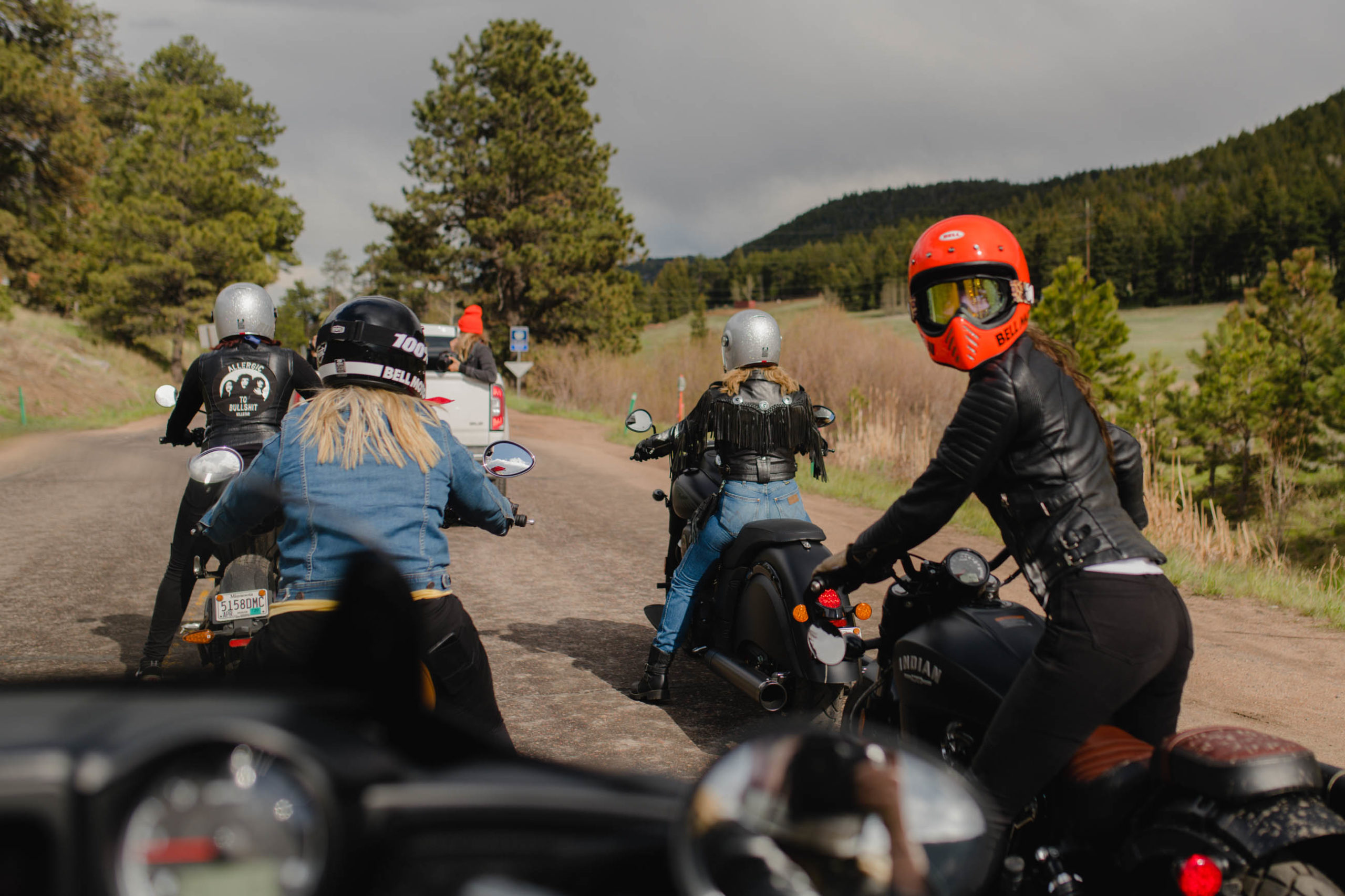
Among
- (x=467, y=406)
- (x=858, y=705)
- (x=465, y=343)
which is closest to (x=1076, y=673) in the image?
(x=858, y=705)

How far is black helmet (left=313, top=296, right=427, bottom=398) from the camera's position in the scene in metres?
2.78

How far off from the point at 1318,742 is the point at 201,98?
69604 mm

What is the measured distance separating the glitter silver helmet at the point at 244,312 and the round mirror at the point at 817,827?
5.05m

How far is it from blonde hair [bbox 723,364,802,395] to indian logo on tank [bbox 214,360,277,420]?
2493mm

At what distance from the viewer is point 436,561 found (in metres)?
2.74

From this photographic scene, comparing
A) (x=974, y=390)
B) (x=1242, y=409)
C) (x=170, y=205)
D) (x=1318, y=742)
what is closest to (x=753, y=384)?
(x=974, y=390)

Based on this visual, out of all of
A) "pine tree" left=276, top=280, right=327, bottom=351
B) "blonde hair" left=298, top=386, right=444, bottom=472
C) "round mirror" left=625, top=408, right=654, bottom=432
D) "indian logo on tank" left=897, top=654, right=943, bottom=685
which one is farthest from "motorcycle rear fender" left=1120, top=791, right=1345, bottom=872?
"pine tree" left=276, top=280, right=327, bottom=351

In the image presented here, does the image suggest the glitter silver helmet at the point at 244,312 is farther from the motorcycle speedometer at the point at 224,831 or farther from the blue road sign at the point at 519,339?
the blue road sign at the point at 519,339

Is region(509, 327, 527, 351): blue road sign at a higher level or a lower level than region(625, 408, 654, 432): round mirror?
higher

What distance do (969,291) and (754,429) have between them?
7.49 feet

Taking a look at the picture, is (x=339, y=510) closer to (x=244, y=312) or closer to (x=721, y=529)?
(x=721, y=529)

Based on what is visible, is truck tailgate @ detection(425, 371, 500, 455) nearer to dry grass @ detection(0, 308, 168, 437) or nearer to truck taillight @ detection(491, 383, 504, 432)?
truck taillight @ detection(491, 383, 504, 432)

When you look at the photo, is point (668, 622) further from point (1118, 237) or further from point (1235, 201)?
point (1235, 201)

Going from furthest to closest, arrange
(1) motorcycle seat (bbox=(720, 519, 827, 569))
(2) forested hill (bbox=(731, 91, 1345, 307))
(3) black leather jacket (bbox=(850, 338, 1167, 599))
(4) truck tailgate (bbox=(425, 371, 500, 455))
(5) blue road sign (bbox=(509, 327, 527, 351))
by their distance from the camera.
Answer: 1. (2) forested hill (bbox=(731, 91, 1345, 307))
2. (5) blue road sign (bbox=(509, 327, 527, 351))
3. (4) truck tailgate (bbox=(425, 371, 500, 455))
4. (1) motorcycle seat (bbox=(720, 519, 827, 569))
5. (3) black leather jacket (bbox=(850, 338, 1167, 599))
